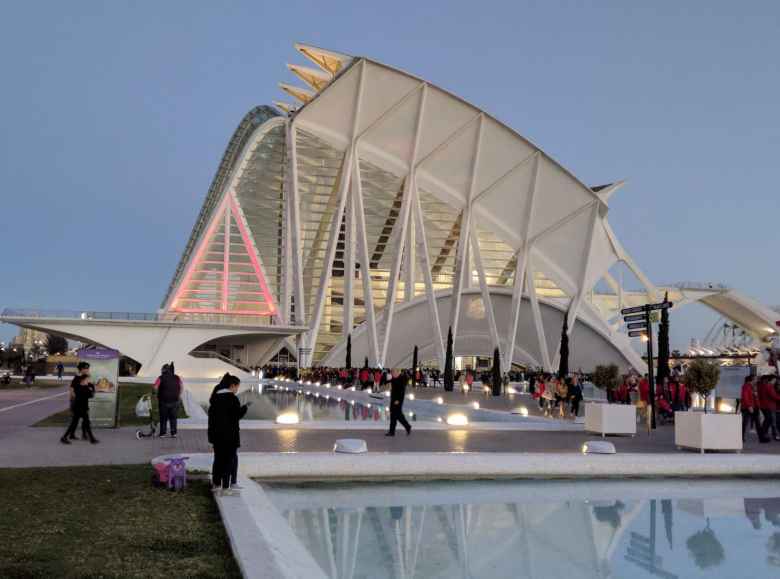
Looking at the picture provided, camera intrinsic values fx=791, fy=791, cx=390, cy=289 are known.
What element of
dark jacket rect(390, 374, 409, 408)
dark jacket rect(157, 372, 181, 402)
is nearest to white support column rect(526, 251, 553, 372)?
dark jacket rect(390, 374, 409, 408)

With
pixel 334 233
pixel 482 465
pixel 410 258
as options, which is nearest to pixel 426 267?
pixel 410 258

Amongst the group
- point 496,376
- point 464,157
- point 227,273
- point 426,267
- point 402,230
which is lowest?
point 496,376

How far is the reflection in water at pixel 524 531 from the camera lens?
6.51m

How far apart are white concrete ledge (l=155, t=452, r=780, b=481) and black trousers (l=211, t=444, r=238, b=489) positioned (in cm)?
149

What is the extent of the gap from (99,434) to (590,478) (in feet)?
30.0

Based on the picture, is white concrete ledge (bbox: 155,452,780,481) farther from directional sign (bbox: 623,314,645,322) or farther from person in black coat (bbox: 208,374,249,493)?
directional sign (bbox: 623,314,645,322)

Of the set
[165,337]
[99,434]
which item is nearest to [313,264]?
[165,337]

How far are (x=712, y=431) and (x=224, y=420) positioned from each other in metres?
8.99

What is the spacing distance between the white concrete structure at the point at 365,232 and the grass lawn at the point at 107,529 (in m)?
39.1

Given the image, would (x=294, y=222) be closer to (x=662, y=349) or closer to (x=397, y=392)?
(x=662, y=349)

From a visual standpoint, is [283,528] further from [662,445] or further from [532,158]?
[532,158]

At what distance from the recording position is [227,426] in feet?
26.5

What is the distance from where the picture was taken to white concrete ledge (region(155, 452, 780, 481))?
1027cm

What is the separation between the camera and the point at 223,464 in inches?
323
